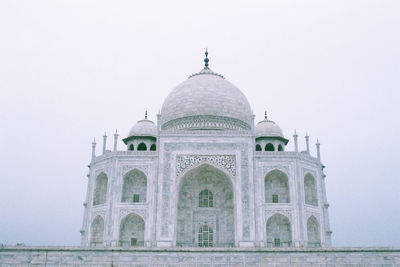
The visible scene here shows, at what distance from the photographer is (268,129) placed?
2364 cm

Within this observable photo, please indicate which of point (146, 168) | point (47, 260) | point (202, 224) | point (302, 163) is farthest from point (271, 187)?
point (47, 260)

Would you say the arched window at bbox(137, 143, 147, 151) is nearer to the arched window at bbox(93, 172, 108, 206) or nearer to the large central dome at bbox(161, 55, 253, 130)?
the large central dome at bbox(161, 55, 253, 130)

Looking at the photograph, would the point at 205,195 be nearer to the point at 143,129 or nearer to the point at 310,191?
the point at 310,191

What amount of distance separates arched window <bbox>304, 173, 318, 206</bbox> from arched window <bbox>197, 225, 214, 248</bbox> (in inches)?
194

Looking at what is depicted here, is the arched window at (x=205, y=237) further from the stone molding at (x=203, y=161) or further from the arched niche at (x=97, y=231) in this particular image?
the arched niche at (x=97, y=231)

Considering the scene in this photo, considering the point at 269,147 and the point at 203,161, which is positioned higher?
the point at 269,147

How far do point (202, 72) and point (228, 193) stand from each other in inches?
350

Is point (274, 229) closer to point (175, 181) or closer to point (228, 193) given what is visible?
point (228, 193)

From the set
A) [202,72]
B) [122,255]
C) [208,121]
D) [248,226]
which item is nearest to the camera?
[122,255]

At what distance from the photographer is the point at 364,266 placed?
14.1 meters

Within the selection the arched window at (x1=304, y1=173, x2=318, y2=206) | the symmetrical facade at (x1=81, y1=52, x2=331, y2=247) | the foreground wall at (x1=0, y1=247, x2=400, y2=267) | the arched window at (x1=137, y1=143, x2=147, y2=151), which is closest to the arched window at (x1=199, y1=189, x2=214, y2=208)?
the symmetrical facade at (x1=81, y1=52, x2=331, y2=247)

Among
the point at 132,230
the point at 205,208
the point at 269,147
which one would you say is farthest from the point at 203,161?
the point at 269,147

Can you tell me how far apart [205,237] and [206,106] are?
7.28m

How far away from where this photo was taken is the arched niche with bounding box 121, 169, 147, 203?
20375 millimetres
